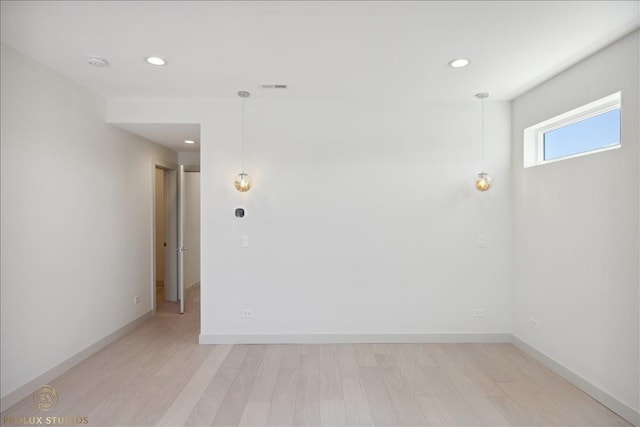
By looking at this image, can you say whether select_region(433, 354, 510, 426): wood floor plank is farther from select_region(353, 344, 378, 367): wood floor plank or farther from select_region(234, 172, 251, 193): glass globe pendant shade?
select_region(234, 172, 251, 193): glass globe pendant shade

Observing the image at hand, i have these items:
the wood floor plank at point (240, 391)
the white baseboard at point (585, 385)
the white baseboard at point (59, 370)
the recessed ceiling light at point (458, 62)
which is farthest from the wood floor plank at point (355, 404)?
the recessed ceiling light at point (458, 62)

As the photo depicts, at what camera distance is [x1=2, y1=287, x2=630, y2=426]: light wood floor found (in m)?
2.39

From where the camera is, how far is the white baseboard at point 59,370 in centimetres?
249

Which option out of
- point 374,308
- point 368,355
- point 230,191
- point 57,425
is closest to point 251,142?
point 230,191

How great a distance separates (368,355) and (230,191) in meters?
2.21

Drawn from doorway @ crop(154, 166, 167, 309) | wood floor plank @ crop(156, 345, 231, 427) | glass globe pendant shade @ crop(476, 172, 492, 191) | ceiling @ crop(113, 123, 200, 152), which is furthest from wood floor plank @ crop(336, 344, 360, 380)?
doorway @ crop(154, 166, 167, 309)

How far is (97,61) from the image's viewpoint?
8.98 ft

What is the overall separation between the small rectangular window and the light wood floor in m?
1.95

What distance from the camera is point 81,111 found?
327cm

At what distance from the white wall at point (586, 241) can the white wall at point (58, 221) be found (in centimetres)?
434

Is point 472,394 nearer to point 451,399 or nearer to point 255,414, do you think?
point 451,399

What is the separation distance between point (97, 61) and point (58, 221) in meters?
1.39

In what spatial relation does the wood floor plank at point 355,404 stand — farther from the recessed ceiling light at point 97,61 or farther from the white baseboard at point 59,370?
the recessed ceiling light at point 97,61

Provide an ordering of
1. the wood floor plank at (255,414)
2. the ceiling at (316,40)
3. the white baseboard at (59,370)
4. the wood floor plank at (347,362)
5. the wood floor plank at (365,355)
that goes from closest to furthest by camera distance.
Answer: the ceiling at (316,40) → the wood floor plank at (255,414) → the white baseboard at (59,370) → the wood floor plank at (347,362) → the wood floor plank at (365,355)
